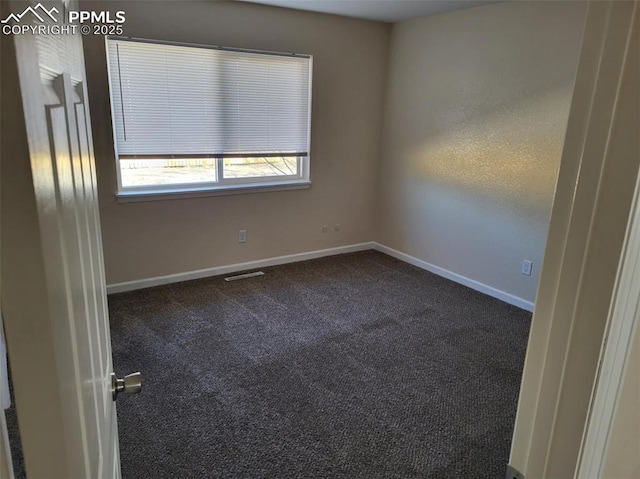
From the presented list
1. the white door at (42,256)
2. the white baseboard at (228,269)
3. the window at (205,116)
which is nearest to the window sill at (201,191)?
the window at (205,116)

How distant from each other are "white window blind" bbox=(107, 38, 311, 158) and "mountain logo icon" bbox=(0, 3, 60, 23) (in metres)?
3.17

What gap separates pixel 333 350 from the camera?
2936mm

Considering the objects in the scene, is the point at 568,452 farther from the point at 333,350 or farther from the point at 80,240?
the point at 333,350

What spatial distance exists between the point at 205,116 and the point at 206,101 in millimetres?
122

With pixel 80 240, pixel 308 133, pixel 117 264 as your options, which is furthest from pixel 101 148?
pixel 80 240

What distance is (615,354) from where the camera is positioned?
68 cm

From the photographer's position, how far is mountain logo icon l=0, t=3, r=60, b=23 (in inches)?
12.9

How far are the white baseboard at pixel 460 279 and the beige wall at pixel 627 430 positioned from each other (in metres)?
2.82

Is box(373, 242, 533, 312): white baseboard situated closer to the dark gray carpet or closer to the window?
the dark gray carpet

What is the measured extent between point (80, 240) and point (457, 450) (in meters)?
1.98

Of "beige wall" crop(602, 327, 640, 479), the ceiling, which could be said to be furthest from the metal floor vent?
"beige wall" crop(602, 327, 640, 479)

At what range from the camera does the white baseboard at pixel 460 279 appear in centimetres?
373

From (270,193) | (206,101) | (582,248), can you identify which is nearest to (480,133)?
(270,193)

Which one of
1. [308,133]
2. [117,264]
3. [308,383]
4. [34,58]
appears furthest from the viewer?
[308,133]
